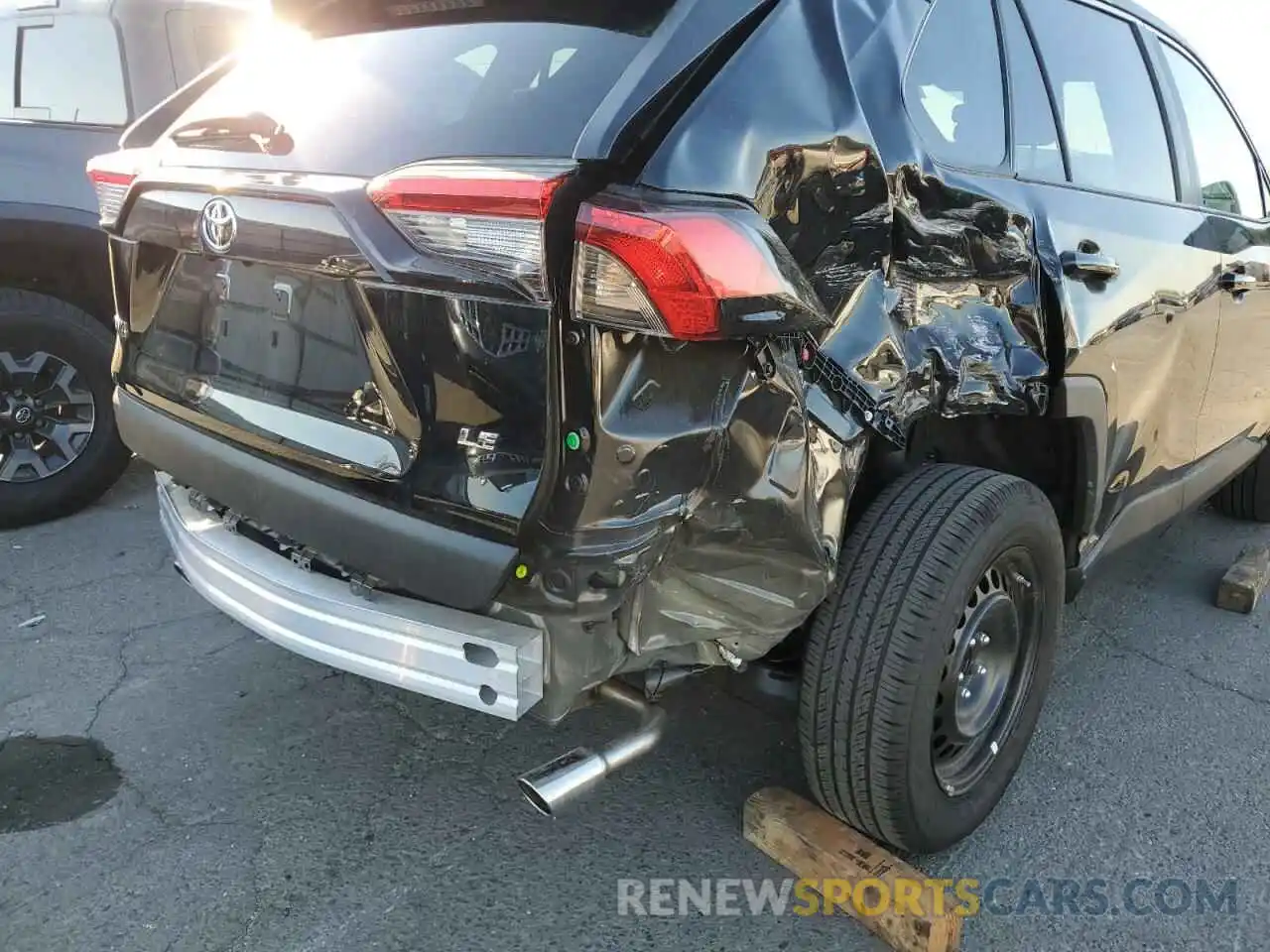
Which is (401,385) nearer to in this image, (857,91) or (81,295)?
(857,91)

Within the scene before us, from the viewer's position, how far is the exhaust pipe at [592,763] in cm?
187

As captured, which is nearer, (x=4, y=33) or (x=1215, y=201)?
(x=1215, y=201)

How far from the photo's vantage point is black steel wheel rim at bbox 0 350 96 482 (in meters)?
4.03

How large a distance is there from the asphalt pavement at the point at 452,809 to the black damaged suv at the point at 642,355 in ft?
1.15

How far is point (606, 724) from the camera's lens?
9.29 feet

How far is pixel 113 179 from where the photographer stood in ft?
7.48

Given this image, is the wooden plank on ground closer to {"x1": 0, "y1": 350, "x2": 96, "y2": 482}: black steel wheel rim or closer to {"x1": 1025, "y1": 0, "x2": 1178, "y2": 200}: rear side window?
{"x1": 1025, "y1": 0, "x2": 1178, "y2": 200}: rear side window

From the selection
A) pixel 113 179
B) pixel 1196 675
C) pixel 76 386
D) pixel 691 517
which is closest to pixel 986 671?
pixel 691 517

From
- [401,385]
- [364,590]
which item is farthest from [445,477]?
[364,590]

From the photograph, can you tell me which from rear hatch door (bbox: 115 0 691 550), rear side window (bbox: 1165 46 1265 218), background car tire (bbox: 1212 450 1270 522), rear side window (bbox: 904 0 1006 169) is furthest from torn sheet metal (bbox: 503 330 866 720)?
background car tire (bbox: 1212 450 1270 522)

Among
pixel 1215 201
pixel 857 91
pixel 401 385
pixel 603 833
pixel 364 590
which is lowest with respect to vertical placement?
pixel 603 833

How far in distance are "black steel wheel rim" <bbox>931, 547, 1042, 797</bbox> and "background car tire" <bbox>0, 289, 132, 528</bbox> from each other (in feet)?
11.2

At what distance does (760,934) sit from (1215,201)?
3.09 meters

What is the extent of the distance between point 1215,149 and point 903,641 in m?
2.86
